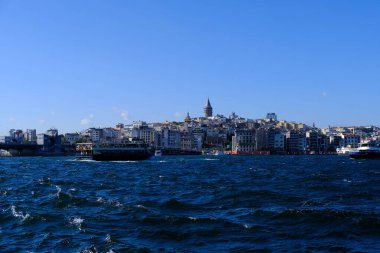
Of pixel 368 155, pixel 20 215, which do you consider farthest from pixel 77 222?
pixel 368 155

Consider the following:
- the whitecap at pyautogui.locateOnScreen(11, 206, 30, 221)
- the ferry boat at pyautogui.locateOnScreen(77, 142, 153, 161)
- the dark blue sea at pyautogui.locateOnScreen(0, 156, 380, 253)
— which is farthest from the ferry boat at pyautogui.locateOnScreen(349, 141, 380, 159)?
the whitecap at pyautogui.locateOnScreen(11, 206, 30, 221)

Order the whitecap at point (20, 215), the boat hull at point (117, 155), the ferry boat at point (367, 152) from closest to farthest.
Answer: the whitecap at point (20, 215)
the boat hull at point (117, 155)
the ferry boat at point (367, 152)

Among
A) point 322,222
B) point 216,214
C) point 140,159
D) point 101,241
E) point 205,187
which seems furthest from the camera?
point 140,159

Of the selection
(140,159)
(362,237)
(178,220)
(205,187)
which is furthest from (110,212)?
(140,159)

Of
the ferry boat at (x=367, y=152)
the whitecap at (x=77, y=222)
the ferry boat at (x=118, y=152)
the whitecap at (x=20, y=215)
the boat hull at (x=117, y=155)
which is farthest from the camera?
the ferry boat at (x=367, y=152)

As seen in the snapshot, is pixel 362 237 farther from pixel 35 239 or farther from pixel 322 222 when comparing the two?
pixel 35 239

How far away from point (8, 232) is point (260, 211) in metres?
10.3

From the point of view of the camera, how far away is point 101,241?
1667 cm

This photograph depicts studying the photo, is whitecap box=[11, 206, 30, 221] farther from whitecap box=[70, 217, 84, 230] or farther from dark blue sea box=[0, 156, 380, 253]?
whitecap box=[70, 217, 84, 230]

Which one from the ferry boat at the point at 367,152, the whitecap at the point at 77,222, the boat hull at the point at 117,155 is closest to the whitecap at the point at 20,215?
the whitecap at the point at 77,222

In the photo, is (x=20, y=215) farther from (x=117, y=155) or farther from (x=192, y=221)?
(x=117, y=155)

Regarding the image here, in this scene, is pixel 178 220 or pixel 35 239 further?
pixel 178 220

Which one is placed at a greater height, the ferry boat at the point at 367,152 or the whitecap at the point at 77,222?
the ferry boat at the point at 367,152

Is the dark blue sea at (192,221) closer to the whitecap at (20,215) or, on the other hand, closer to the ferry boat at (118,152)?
the whitecap at (20,215)
